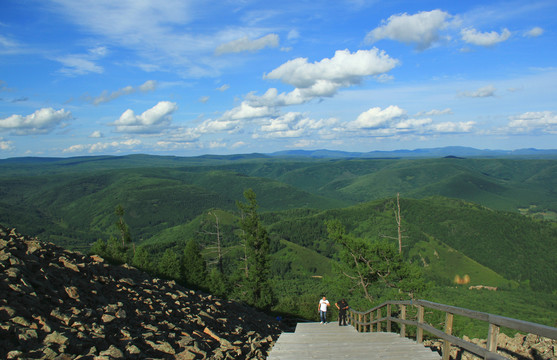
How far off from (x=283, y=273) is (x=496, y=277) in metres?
75.6

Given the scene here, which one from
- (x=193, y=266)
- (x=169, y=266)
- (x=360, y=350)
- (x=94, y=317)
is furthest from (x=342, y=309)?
(x=169, y=266)

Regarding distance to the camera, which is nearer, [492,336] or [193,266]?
[492,336]

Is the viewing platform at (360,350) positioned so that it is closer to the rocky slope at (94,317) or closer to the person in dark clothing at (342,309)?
the rocky slope at (94,317)

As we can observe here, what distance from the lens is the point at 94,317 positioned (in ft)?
25.7

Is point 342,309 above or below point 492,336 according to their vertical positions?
below

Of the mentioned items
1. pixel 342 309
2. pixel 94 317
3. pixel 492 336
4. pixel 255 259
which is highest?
pixel 492 336

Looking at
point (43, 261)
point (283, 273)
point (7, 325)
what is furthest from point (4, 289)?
point (283, 273)

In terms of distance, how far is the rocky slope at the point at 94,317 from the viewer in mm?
6117

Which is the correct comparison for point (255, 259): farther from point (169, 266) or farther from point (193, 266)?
point (169, 266)

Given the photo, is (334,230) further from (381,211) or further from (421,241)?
(381,211)

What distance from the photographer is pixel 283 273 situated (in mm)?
127250

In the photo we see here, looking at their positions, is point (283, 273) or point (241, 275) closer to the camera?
point (241, 275)

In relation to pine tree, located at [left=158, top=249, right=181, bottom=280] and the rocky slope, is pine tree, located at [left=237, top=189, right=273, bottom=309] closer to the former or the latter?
pine tree, located at [left=158, top=249, right=181, bottom=280]

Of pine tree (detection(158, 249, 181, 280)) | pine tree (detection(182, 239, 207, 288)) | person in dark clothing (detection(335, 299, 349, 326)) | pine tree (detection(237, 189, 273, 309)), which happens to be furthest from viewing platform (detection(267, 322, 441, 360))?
pine tree (detection(182, 239, 207, 288))
